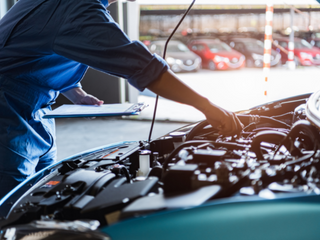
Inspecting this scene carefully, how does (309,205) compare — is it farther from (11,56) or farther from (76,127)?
(76,127)

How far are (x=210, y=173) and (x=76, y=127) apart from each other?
13.1ft

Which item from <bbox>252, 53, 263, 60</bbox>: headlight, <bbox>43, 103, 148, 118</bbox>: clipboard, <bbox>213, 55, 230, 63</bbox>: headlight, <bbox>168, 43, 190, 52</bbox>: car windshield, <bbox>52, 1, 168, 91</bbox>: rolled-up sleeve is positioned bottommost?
<bbox>43, 103, 148, 118</bbox>: clipboard

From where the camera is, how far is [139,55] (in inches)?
41.3

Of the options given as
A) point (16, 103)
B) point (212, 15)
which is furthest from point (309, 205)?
point (212, 15)

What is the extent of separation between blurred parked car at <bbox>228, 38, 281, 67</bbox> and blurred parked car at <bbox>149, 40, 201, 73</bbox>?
1806 millimetres

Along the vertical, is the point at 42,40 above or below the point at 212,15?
below

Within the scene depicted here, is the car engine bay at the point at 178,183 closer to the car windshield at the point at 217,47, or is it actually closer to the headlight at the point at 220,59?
the headlight at the point at 220,59

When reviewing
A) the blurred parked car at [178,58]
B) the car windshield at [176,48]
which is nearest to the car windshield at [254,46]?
the blurred parked car at [178,58]

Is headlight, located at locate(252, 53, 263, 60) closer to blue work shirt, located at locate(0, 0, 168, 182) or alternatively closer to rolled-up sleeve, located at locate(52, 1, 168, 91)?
blue work shirt, located at locate(0, 0, 168, 182)

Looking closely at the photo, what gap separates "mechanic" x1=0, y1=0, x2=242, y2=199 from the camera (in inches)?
41.7

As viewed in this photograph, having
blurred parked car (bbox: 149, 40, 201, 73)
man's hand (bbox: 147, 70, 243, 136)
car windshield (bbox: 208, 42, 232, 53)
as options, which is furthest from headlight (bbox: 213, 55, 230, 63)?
man's hand (bbox: 147, 70, 243, 136)

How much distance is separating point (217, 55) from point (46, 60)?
30.2 ft

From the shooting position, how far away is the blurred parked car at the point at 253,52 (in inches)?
398

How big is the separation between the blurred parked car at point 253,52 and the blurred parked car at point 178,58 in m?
1.81
